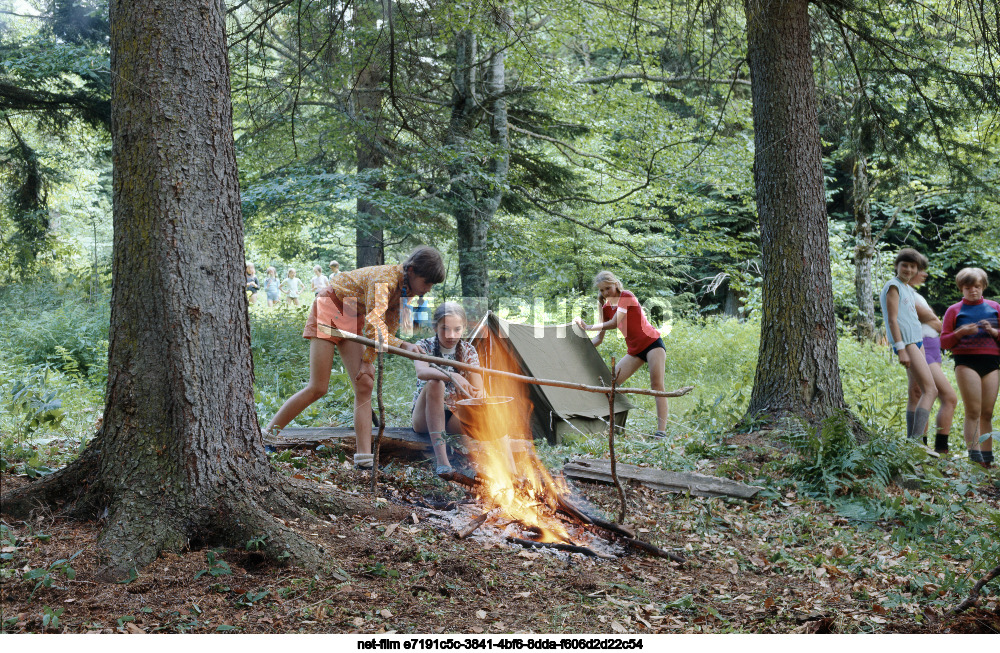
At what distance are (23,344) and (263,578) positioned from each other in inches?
331

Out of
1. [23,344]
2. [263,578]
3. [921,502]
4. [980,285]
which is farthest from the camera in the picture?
[23,344]

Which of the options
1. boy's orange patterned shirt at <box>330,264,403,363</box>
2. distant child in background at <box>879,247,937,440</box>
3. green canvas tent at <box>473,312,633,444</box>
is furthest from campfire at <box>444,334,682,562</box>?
distant child in background at <box>879,247,937,440</box>

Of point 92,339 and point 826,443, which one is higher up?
point 92,339

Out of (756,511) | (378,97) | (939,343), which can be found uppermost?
(378,97)

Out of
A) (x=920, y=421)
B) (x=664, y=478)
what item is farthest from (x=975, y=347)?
(x=664, y=478)

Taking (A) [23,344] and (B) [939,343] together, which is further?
(A) [23,344]

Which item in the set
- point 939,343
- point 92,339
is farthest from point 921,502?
point 92,339

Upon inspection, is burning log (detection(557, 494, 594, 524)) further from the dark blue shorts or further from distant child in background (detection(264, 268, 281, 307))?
distant child in background (detection(264, 268, 281, 307))

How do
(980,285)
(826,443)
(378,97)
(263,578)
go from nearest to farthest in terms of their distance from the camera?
(263,578)
(826,443)
(980,285)
(378,97)

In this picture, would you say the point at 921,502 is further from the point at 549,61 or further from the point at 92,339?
the point at 92,339

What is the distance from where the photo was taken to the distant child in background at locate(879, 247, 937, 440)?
5.70m

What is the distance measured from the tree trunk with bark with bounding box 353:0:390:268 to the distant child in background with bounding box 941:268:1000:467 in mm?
5677

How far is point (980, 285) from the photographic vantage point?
220 inches

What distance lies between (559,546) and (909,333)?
4.02 meters
